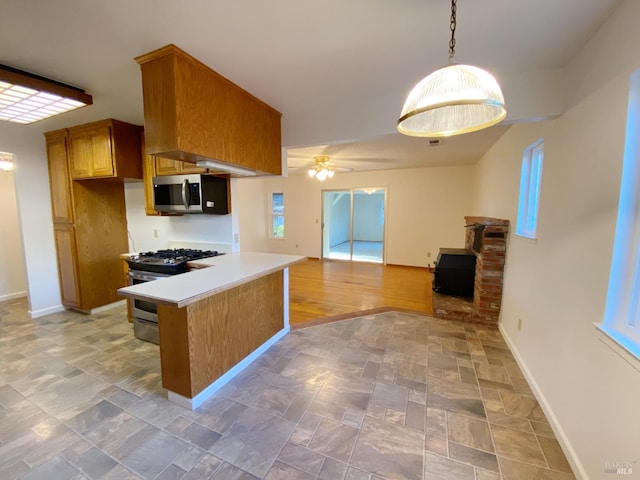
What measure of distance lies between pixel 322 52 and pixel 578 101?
1.65 m

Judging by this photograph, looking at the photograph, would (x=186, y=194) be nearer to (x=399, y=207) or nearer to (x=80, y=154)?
(x=80, y=154)

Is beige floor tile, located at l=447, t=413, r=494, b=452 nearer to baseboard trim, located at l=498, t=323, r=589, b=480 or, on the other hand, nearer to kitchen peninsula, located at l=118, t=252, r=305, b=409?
baseboard trim, located at l=498, t=323, r=589, b=480

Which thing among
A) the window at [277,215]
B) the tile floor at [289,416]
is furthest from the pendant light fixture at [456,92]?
the window at [277,215]

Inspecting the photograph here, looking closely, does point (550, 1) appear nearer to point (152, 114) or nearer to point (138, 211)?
point (152, 114)

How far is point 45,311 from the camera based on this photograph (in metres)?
3.49

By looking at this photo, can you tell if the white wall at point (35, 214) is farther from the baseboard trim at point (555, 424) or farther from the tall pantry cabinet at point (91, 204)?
the baseboard trim at point (555, 424)

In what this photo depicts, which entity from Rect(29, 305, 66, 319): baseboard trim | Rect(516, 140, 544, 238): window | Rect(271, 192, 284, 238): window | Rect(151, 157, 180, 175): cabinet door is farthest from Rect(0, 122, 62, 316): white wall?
Rect(516, 140, 544, 238): window

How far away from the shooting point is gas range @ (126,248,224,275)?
268cm

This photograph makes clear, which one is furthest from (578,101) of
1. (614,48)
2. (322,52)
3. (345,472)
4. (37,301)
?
(37,301)

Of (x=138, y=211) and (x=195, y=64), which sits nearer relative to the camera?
Result: (x=195, y=64)

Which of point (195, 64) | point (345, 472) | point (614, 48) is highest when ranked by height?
point (195, 64)

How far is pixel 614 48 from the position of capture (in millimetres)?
1338

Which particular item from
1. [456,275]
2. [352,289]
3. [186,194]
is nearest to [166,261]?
[186,194]

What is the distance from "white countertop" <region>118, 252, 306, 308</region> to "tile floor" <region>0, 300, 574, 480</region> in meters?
0.90
